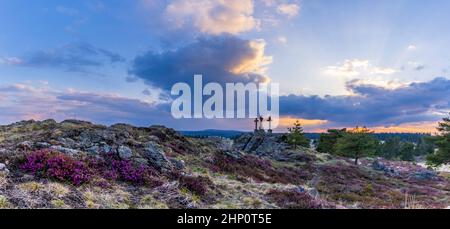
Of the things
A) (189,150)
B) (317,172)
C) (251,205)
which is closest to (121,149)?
(251,205)

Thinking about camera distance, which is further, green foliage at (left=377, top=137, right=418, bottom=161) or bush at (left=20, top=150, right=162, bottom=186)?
green foliage at (left=377, top=137, right=418, bottom=161)

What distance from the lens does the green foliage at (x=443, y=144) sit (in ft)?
122

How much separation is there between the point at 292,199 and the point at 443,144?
3581cm

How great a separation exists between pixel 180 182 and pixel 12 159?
4.52 meters

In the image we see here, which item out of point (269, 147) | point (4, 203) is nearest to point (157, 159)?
point (4, 203)

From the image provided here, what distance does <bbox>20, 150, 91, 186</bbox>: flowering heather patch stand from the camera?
7809 mm

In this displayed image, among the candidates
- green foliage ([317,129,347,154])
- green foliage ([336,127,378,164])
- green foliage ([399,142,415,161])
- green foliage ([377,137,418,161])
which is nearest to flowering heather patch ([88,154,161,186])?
green foliage ([336,127,378,164])

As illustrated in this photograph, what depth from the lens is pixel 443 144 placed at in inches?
1486

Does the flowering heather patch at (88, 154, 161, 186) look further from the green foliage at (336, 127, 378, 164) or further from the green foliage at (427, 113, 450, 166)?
the green foliage at (336, 127, 378, 164)

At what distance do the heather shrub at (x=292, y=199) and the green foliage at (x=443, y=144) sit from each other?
112ft

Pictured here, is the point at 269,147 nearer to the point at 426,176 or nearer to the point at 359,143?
the point at 359,143

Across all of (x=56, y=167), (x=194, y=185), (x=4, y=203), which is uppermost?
(x=56, y=167)

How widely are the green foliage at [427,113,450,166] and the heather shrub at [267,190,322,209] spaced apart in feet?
112

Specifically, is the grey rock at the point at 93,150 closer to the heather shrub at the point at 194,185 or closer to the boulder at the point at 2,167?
the heather shrub at the point at 194,185
